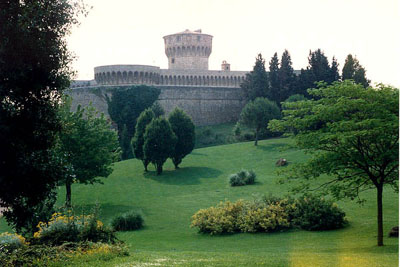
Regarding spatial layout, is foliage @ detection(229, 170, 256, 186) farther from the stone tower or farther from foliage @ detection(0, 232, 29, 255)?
the stone tower

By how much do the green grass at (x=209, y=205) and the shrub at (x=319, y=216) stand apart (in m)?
0.65

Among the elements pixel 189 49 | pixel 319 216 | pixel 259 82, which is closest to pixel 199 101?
pixel 259 82

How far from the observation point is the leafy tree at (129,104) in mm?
64062

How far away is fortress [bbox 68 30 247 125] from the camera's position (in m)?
71.4

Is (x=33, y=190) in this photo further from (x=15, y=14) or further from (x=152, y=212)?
(x=152, y=212)

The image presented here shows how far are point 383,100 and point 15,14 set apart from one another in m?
12.8

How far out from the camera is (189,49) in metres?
84.8

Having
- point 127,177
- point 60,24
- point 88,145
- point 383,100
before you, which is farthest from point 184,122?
point 60,24

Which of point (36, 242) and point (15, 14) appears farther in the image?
point (36, 242)

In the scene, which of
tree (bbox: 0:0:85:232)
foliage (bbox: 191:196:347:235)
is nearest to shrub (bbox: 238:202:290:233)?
foliage (bbox: 191:196:347:235)

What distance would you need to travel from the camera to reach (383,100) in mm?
18719

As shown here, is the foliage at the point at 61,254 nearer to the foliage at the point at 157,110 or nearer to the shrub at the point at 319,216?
the shrub at the point at 319,216

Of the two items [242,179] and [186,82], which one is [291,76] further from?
[242,179]

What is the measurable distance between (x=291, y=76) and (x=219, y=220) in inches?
1749
